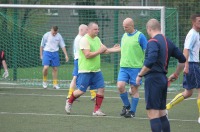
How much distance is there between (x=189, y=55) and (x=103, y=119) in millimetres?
2146

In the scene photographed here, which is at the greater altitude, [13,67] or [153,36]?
[153,36]

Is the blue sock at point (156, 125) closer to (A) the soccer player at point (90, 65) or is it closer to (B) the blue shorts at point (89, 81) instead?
(A) the soccer player at point (90, 65)

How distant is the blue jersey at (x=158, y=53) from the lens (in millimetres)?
9938

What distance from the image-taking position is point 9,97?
1741 cm

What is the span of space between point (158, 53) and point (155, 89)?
0.55m

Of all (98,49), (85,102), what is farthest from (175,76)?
(85,102)

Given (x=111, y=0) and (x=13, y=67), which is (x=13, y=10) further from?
(x=111, y=0)

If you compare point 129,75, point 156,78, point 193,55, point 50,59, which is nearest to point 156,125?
point 156,78

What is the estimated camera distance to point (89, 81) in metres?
13.8

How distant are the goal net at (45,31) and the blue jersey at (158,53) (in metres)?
10.2

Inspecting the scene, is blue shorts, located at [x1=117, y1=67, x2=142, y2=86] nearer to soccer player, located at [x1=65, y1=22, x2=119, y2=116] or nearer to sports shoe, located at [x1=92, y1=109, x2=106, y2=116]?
soccer player, located at [x1=65, y1=22, x2=119, y2=116]

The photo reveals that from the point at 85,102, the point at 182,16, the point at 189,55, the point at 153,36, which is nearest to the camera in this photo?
the point at 153,36

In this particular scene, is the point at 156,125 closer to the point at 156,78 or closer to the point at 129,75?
the point at 156,78

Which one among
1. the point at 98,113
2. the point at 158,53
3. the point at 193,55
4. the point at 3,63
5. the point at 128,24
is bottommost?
the point at 98,113
